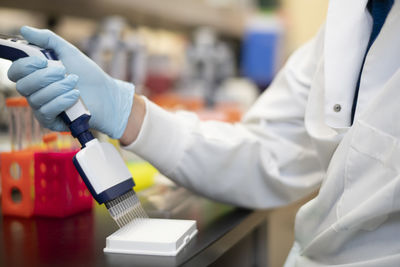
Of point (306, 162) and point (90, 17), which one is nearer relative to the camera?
point (306, 162)

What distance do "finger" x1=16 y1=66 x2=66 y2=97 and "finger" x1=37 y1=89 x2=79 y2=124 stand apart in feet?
0.12

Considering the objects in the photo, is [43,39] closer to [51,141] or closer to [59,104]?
[59,104]

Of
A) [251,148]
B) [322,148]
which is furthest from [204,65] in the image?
[322,148]

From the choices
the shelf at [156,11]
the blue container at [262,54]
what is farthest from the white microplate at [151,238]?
the blue container at [262,54]

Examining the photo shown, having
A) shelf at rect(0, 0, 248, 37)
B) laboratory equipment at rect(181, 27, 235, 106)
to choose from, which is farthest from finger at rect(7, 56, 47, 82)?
laboratory equipment at rect(181, 27, 235, 106)

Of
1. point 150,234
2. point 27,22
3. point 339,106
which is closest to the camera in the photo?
point 150,234

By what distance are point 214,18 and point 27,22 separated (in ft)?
6.15

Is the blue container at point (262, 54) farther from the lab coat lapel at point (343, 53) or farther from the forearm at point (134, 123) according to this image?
the forearm at point (134, 123)

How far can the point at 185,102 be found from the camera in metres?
2.16

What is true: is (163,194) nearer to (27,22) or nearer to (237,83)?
(27,22)

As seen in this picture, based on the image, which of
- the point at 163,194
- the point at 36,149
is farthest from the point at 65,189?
the point at 163,194

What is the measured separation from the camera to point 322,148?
1111 millimetres

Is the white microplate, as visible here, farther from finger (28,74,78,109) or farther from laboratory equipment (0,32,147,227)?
finger (28,74,78,109)

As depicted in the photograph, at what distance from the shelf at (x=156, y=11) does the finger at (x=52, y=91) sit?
40.2 inches
